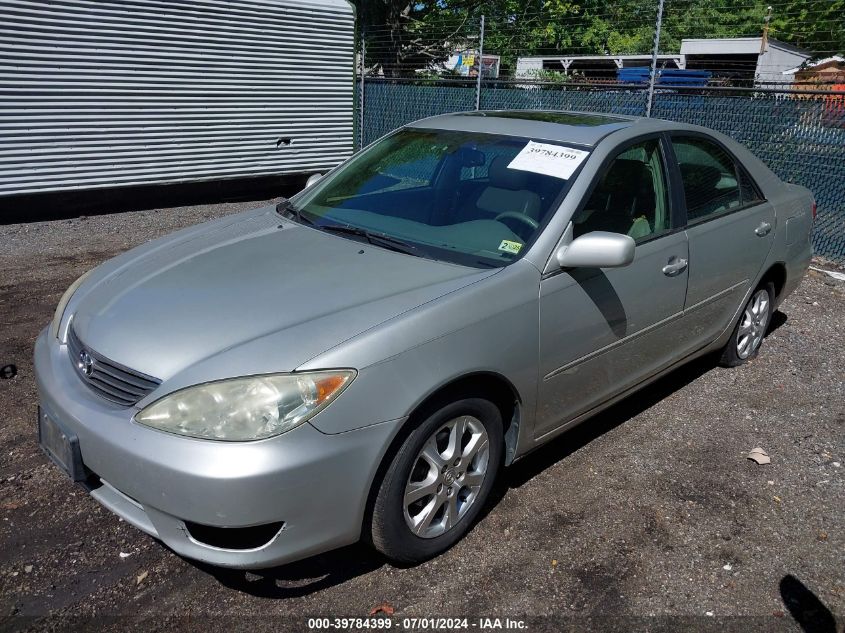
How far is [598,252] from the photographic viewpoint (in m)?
3.27

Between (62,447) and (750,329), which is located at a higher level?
(62,447)

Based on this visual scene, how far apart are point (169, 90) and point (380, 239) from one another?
25.0ft

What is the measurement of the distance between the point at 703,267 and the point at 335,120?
29.5ft

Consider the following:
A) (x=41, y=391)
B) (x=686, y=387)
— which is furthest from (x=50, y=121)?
(x=686, y=387)

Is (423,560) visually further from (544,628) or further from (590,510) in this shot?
(590,510)

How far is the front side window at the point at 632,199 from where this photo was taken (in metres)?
3.65

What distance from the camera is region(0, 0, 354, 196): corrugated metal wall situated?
8.77m

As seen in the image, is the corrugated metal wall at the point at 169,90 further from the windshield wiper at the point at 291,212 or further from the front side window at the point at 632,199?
the front side window at the point at 632,199

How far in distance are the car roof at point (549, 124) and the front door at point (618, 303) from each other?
0.16 metres

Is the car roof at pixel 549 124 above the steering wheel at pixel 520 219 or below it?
above

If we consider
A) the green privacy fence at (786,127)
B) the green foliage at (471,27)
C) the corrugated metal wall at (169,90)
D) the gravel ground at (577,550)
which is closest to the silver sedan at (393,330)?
the gravel ground at (577,550)

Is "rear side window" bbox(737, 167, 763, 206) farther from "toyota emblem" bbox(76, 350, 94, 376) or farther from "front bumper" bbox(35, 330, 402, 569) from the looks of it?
"toyota emblem" bbox(76, 350, 94, 376)

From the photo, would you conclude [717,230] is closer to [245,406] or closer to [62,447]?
[245,406]

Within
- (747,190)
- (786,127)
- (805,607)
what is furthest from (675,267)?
(786,127)
